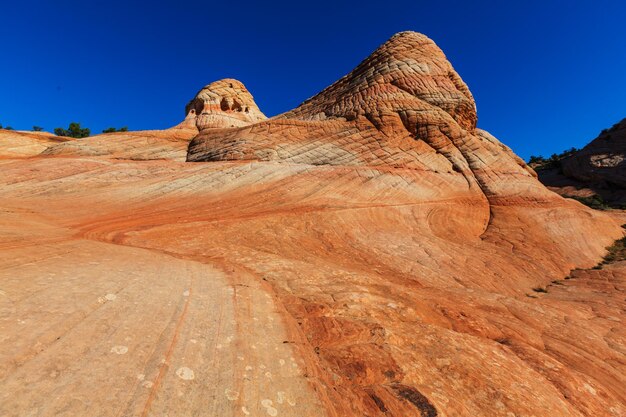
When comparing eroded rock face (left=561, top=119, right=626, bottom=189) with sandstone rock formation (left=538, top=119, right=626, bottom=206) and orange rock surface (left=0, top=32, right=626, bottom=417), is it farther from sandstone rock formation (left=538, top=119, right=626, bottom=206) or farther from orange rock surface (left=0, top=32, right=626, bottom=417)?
orange rock surface (left=0, top=32, right=626, bottom=417)

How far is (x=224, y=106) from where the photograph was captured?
33844 mm

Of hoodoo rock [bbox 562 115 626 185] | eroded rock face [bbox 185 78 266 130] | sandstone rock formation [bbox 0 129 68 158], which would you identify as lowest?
sandstone rock formation [bbox 0 129 68 158]

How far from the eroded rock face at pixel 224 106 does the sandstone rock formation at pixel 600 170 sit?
46.0m

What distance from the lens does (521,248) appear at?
1409cm

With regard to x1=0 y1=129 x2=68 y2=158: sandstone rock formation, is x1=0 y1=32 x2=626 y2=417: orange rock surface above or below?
below

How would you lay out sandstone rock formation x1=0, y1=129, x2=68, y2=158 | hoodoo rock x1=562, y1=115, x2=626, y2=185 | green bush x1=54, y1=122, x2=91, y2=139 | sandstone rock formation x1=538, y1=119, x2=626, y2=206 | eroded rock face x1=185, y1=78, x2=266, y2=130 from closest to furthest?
sandstone rock formation x1=0, y1=129, x2=68, y2=158 < eroded rock face x1=185, y1=78, x2=266, y2=130 < sandstone rock formation x1=538, y1=119, x2=626, y2=206 < hoodoo rock x1=562, y1=115, x2=626, y2=185 < green bush x1=54, y1=122, x2=91, y2=139

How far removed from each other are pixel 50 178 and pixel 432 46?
27.9 m

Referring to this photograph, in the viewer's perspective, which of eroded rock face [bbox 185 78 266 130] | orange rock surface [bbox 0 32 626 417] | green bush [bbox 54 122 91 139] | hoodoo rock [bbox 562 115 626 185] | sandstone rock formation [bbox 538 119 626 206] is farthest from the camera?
green bush [bbox 54 122 91 139]

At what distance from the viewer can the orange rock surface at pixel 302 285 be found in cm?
288

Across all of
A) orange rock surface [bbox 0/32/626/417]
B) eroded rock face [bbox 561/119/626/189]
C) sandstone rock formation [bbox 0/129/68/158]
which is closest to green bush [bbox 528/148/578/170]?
eroded rock face [bbox 561/119/626/189]

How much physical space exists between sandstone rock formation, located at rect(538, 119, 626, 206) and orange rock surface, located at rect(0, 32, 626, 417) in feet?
94.0

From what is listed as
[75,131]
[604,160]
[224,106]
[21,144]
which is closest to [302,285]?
[21,144]

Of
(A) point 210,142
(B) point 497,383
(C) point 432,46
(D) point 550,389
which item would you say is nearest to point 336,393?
(B) point 497,383

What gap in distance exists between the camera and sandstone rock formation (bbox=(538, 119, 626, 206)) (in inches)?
1544
